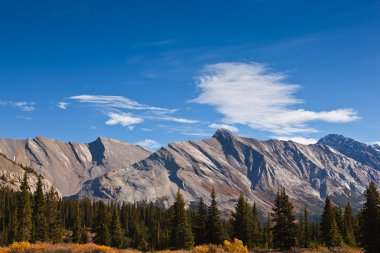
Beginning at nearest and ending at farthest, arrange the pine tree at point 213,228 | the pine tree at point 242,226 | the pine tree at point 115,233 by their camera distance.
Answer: the pine tree at point 213,228
the pine tree at point 242,226
the pine tree at point 115,233

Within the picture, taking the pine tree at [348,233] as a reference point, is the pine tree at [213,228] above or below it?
above

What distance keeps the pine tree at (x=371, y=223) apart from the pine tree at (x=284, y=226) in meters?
9.51

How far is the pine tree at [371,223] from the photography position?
50.2 meters

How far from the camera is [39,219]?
95.9 meters

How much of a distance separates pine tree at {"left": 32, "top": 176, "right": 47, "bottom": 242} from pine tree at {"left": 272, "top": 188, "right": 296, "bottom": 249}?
5778 centimetres

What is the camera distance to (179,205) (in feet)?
279

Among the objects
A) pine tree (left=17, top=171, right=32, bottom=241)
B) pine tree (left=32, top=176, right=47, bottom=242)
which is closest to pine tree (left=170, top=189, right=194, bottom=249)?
pine tree (left=32, top=176, right=47, bottom=242)

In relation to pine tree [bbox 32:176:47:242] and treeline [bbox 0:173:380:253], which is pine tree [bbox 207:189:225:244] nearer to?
treeline [bbox 0:173:380:253]

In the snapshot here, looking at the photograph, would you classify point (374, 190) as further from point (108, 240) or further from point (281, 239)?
point (108, 240)

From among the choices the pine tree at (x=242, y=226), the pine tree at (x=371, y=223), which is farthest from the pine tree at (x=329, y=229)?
the pine tree at (x=371, y=223)

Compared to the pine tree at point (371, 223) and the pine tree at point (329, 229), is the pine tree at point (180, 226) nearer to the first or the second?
the pine tree at point (329, 229)

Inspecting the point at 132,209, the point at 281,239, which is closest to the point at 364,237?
the point at 281,239

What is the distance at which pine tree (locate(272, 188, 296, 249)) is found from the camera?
5709cm

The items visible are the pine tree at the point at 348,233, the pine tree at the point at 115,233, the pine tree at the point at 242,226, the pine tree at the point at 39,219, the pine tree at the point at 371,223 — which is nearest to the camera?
the pine tree at the point at 371,223
